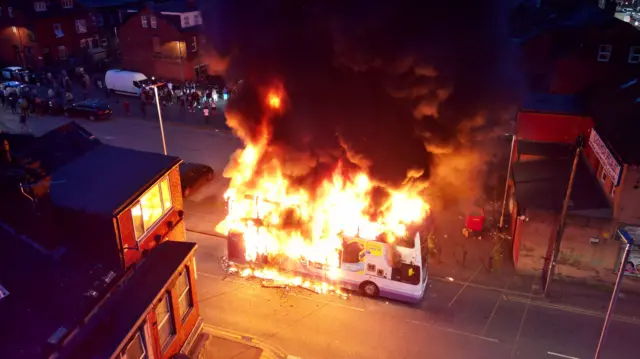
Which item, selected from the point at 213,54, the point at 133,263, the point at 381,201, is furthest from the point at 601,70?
the point at 133,263

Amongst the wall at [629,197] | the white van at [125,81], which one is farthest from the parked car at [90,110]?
the wall at [629,197]

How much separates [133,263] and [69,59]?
144ft

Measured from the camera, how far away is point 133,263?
1128 centimetres

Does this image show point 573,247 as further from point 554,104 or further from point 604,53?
point 604,53

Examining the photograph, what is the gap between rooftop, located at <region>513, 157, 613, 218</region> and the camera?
1559 cm

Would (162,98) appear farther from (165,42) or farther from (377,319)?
(377,319)

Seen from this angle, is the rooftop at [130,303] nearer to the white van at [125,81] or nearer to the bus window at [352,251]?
the bus window at [352,251]

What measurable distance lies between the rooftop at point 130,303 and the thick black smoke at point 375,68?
22.2 ft

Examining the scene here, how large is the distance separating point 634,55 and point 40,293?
79.3ft

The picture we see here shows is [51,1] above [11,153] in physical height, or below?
above

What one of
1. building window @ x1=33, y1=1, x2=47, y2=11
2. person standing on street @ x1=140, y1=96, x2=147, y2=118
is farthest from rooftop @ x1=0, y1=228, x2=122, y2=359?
building window @ x1=33, y1=1, x2=47, y2=11

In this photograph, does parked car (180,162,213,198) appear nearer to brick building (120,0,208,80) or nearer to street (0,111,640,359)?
street (0,111,640,359)

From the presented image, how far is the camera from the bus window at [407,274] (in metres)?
14.7

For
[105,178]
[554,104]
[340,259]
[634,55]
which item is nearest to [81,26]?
[105,178]
